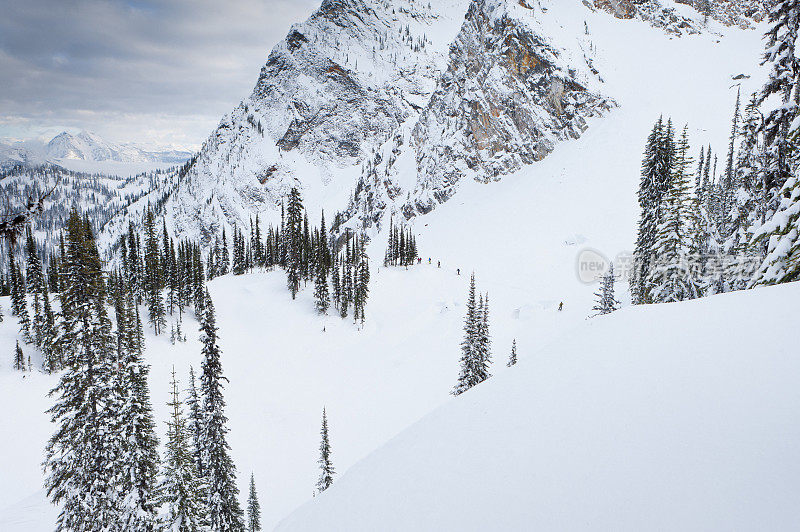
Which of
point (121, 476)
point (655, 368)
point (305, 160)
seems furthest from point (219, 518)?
point (305, 160)

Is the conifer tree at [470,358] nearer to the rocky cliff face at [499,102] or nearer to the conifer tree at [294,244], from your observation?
the conifer tree at [294,244]

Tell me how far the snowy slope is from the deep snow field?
3cm

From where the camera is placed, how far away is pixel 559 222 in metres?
68.3

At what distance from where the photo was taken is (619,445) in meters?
5.17

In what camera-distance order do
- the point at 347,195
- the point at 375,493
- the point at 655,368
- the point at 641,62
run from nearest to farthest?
the point at 375,493 < the point at 655,368 < the point at 641,62 < the point at 347,195

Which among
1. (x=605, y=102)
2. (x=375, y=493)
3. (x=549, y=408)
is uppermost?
(x=605, y=102)

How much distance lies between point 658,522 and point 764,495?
104cm

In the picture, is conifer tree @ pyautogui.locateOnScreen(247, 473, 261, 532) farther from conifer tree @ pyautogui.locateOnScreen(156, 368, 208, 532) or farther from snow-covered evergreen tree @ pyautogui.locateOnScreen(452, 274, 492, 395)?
snow-covered evergreen tree @ pyautogui.locateOnScreen(452, 274, 492, 395)

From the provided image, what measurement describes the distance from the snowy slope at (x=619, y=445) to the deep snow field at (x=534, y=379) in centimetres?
3

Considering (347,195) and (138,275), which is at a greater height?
(347,195)

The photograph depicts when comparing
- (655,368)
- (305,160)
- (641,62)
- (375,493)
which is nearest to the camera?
(375,493)

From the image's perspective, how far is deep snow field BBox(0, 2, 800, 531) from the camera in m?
4.60

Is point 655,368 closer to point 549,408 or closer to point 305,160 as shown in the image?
point 549,408

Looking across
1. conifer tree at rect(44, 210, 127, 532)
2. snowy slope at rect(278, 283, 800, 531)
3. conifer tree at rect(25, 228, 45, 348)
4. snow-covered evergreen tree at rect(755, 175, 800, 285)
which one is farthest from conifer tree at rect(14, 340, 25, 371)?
snow-covered evergreen tree at rect(755, 175, 800, 285)
